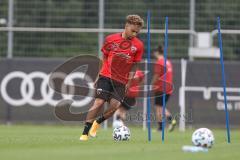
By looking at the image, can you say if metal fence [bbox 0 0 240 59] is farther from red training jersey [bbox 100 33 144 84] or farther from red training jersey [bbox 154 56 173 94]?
red training jersey [bbox 100 33 144 84]

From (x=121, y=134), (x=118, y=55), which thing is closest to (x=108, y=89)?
(x=118, y=55)

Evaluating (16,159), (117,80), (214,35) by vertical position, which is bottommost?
(16,159)

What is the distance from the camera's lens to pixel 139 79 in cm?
2400

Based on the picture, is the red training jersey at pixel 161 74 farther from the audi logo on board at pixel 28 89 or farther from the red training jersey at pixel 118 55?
the red training jersey at pixel 118 55

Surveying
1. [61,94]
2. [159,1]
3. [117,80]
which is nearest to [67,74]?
[61,94]

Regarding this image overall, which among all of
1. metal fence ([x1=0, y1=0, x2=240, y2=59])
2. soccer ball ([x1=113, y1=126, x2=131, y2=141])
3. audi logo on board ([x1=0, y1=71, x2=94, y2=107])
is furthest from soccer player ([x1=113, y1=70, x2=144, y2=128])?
soccer ball ([x1=113, y1=126, x2=131, y2=141])

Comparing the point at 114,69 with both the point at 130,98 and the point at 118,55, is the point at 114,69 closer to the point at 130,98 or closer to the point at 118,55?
the point at 118,55

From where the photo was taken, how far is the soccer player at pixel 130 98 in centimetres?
2348

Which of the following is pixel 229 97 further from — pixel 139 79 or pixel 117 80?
pixel 117 80

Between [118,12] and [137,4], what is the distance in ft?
2.27

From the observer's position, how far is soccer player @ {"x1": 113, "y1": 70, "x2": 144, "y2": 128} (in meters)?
23.5

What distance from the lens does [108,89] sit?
15500 mm

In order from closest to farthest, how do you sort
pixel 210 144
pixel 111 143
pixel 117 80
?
pixel 210 144
pixel 111 143
pixel 117 80

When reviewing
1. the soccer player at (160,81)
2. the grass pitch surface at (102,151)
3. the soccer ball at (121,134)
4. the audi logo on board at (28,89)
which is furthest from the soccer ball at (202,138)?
the audi logo on board at (28,89)
